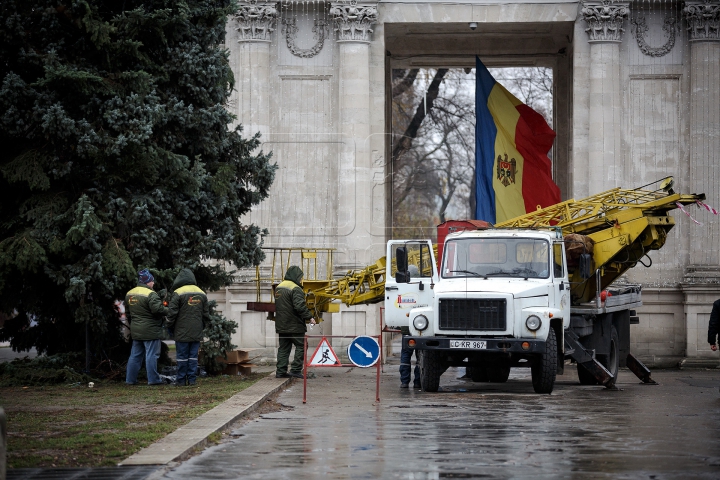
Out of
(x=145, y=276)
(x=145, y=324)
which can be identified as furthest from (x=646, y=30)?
(x=145, y=324)

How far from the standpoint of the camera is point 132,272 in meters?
19.4

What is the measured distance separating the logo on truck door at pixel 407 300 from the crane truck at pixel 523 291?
0.02 meters

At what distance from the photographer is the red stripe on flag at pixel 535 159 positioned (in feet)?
100

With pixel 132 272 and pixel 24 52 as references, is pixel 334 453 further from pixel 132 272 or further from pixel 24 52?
pixel 24 52

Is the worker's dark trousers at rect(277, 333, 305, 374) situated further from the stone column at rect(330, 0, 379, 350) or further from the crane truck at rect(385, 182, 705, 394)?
the stone column at rect(330, 0, 379, 350)

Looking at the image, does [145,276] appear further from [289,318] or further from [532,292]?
[532,292]

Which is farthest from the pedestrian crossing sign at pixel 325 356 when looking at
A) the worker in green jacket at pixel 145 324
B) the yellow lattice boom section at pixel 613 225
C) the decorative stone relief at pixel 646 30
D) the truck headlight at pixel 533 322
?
the decorative stone relief at pixel 646 30

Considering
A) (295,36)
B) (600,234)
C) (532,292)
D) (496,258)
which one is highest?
(295,36)

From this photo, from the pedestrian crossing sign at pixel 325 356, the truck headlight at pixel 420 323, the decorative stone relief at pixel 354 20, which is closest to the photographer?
the pedestrian crossing sign at pixel 325 356

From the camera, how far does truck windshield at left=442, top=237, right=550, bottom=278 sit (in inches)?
758

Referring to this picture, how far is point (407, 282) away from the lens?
1964 cm

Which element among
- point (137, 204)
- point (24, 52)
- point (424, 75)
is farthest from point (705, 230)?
point (424, 75)

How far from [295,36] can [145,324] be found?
12244mm

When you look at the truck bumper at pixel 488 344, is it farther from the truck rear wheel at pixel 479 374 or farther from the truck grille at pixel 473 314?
the truck rear wheel at pixel 479 374
